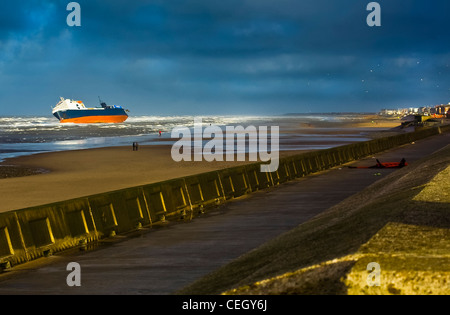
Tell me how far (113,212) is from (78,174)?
21297 millimetres

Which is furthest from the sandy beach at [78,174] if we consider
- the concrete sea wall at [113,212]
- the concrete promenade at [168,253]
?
the concrete promenade at [168,253]

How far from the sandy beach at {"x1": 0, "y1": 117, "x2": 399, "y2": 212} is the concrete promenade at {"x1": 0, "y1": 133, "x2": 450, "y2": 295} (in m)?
8.48

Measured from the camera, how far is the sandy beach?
2508 cm

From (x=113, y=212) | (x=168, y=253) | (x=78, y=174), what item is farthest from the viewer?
(x=78, y=174)

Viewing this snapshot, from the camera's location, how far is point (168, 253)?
1212 centimetres

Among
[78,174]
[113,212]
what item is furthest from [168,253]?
[78,174]

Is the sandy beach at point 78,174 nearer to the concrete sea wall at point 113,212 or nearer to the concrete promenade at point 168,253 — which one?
the concrete sea wall at point 113,212

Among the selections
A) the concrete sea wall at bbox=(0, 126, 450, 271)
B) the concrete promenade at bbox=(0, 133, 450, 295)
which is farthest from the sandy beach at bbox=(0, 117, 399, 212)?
the concrete promenade at bbox=(0, 133, 450, 295)

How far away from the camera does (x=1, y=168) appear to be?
40531mm

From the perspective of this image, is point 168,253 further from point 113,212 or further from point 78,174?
point 78,174

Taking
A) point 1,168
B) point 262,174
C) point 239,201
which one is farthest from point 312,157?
point 1,168
